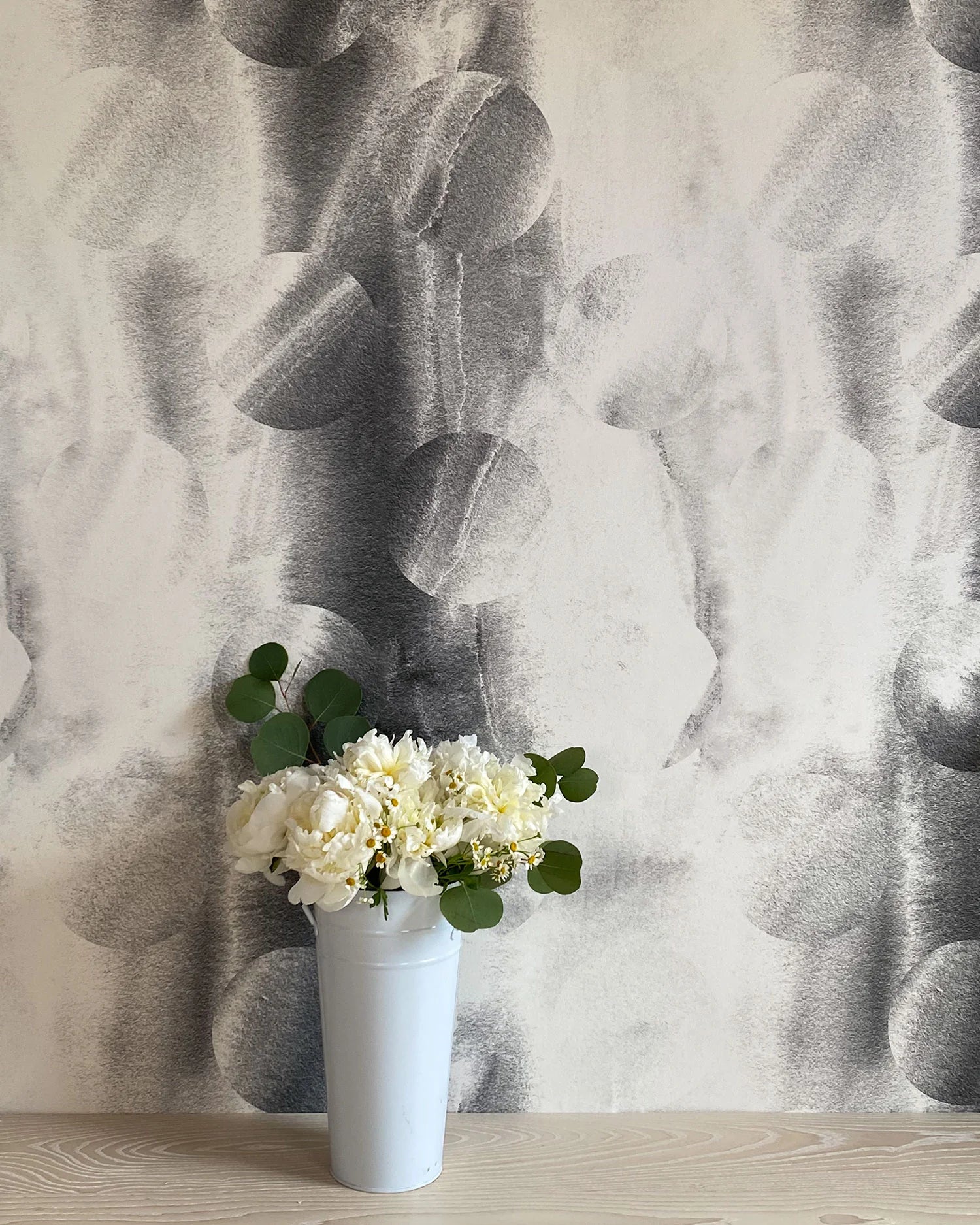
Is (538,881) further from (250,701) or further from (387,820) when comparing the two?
(250,701)

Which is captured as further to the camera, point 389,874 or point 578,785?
point 578,785

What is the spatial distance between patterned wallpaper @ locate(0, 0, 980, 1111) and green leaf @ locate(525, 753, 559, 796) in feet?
0.22

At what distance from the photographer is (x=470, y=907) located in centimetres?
92

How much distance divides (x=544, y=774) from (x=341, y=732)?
21cm

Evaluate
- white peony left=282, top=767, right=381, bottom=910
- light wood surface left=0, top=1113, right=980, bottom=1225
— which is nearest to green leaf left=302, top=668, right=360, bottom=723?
white peony left=282, top=767, right=381, bottom=910

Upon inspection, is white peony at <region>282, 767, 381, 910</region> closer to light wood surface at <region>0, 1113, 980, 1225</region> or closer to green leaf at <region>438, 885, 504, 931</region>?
green leaf at <region>438, 885, 504, 931</region>

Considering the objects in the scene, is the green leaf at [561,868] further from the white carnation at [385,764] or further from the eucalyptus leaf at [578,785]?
the white carnation at [385,764]

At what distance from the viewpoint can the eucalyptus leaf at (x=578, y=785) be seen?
104 centimetres

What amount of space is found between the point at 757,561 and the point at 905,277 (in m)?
0.33

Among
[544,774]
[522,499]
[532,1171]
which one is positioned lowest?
[532,1171]

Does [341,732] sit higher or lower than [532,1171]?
higher

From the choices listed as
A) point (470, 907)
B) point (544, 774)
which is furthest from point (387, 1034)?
point (544, 774)

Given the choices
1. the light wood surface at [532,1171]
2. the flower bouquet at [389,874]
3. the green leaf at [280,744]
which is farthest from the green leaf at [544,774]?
the light wood surface at [532,1171]

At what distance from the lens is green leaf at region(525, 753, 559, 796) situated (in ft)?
3.34
